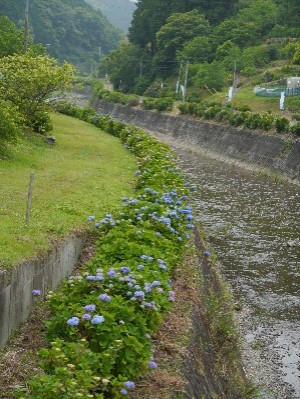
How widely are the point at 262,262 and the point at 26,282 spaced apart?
32.2ft

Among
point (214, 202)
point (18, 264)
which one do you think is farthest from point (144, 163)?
point (18, 264)

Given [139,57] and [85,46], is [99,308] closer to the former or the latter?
[139,57]

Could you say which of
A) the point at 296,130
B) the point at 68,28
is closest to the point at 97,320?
the point at 296,130

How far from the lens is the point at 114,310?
6.68 meters

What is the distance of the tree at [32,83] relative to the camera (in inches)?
915

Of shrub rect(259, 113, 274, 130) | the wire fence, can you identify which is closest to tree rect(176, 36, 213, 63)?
the wire fence

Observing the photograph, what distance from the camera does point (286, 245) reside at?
18.6m

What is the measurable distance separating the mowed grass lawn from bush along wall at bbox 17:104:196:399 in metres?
0.85

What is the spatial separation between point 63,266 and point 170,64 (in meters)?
72.2

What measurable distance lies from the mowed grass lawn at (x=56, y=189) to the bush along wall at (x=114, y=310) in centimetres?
85

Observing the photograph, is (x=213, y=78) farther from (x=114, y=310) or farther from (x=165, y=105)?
(x=114, y=310)

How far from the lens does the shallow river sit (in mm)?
11157

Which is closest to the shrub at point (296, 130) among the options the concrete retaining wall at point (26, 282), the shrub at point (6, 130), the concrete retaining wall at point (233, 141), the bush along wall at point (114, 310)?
the concrete retaining wall at point (233, 141)

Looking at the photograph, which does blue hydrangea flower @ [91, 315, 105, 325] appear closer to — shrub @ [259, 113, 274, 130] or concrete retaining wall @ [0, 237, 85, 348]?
concrete retaining wall @ [0, 237, 85, 348]
